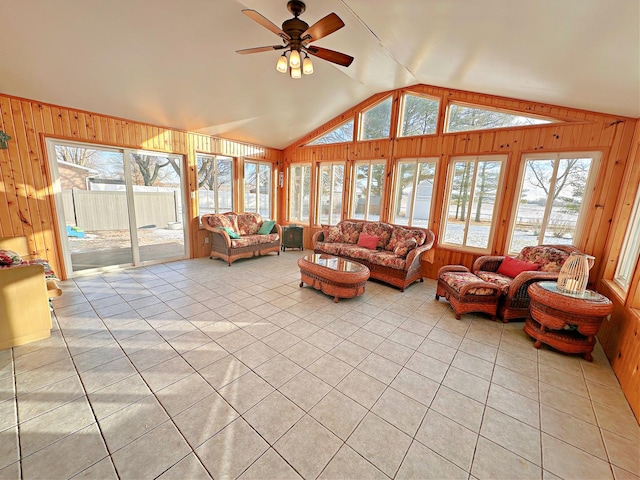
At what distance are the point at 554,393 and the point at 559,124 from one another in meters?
3.40

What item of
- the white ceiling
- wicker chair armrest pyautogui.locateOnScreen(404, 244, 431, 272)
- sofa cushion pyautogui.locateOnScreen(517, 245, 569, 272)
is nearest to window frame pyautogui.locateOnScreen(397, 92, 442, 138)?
the white ceiling

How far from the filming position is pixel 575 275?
2.43 m

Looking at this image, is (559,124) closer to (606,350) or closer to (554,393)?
(606,350)

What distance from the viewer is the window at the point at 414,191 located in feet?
15.3

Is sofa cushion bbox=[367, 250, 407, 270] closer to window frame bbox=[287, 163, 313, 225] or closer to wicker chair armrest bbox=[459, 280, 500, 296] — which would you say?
wicker chair armrest bbox=[459, 280, 500, 296]

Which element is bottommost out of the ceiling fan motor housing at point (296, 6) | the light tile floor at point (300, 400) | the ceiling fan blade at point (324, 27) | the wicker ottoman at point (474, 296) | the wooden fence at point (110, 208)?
the light tile floor at point (300, 400)

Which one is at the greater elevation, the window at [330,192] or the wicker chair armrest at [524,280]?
the window at [330,192]

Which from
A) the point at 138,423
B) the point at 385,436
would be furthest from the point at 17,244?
the point at 385,436

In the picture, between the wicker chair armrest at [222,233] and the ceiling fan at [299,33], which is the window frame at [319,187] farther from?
the ceiling fan at [299,33]

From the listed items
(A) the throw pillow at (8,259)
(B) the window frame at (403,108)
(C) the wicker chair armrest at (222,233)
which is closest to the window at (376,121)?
(B) the window frame at (403,108)

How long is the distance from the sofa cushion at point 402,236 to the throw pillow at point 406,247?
0.10m

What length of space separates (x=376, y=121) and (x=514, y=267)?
3645 mm

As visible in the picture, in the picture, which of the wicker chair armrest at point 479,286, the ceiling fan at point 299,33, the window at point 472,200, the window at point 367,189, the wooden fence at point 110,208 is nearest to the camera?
the ceiling fan at point 299,33

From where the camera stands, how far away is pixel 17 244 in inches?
132
